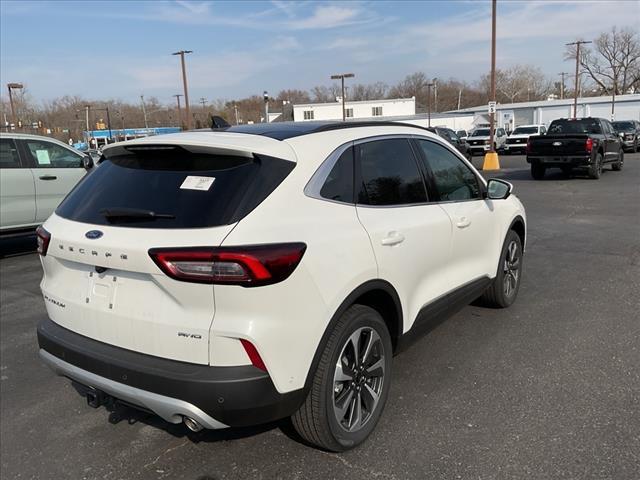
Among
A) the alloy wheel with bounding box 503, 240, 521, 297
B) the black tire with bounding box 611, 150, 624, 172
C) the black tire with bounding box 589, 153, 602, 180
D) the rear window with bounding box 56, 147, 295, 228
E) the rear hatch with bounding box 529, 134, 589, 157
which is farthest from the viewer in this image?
the black tire with bounding box 611, 150, 624, 172

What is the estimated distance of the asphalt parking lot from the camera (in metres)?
2.83

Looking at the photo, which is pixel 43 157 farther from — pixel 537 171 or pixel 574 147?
pixel 537 171

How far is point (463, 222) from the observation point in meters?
3.99

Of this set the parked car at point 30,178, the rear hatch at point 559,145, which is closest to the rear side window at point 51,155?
the parked car at point 30,178

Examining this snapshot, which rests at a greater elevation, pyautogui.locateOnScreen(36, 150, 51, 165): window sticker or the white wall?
the white wall

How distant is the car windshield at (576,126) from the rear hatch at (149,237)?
17.6m

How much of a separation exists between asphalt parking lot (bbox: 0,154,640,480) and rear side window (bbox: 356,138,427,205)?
132 cm

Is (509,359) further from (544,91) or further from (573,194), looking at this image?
(544,91)

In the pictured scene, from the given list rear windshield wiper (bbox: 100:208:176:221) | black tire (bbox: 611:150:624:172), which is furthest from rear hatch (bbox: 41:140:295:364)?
black tire (bbox: 611:150:624:172)

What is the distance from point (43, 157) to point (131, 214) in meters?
7.30

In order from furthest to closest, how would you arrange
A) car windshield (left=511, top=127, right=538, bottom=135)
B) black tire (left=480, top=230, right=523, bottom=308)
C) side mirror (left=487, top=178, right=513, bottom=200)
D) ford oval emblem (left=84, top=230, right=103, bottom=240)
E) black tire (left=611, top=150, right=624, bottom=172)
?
car windshield (left=511, top=127, right=538, bottom=135) < black tire (left=611, top=150, right=624, bottom=172) < black tire (left=480, top=230, right=523, bottom=308) < side mirror (left=487, top=178, right=513, bottom=200) < ford oval emblem (left=84, top=230, right=103, bottom=240)

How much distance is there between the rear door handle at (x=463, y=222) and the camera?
12.8ft

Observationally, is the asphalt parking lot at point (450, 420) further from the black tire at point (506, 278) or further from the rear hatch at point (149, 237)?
the rear hatch at point (149, 237)

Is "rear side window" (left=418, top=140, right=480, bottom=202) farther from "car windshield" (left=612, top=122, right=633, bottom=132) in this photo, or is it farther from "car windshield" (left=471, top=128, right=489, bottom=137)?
"car windshield" (left=471, top=128, right=489, bottom=137)
